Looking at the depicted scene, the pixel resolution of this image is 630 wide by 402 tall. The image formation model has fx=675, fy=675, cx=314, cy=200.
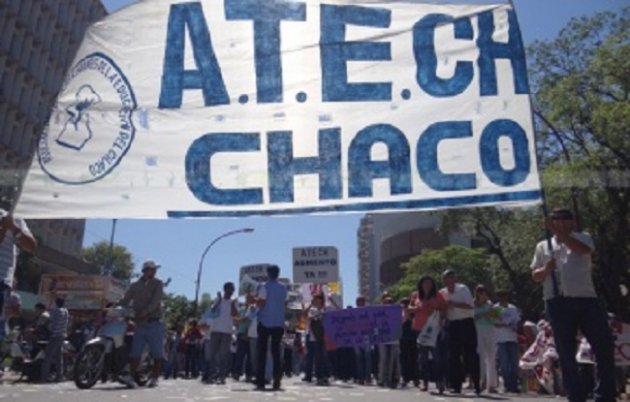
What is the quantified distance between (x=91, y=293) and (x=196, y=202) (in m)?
35.4

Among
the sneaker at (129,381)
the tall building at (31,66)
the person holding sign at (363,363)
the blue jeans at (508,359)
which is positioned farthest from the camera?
the tall building at (31,66)

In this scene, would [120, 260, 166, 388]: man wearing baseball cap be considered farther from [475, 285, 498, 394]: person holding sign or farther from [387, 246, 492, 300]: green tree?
[387, 246, 492, 300]: green tree

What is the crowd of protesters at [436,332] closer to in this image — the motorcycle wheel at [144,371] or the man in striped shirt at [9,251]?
the man in striped shirt at [9,251]

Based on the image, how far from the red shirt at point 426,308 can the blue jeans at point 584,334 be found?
3.86m

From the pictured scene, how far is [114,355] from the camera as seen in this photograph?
1197 centimetres

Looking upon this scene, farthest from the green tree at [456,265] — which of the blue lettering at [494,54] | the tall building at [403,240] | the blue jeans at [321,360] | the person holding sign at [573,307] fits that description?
the blue lettering at [494,54]

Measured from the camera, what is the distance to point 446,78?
5.34 metres

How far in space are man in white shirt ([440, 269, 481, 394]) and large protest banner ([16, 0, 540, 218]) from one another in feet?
14.4

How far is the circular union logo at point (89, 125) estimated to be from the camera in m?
5.01

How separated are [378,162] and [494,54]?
1283mm

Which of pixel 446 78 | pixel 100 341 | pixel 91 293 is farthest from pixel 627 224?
pixel 91 293

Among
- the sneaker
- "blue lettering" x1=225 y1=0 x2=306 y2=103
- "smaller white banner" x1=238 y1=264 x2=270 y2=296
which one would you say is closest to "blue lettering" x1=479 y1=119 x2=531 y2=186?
"blue lettering" x1=225 y1=0 x2=306 y2=103

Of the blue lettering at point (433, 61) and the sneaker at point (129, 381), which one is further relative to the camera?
the sneaker at point (129, 381)

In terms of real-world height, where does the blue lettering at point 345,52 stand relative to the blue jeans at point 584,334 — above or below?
above
